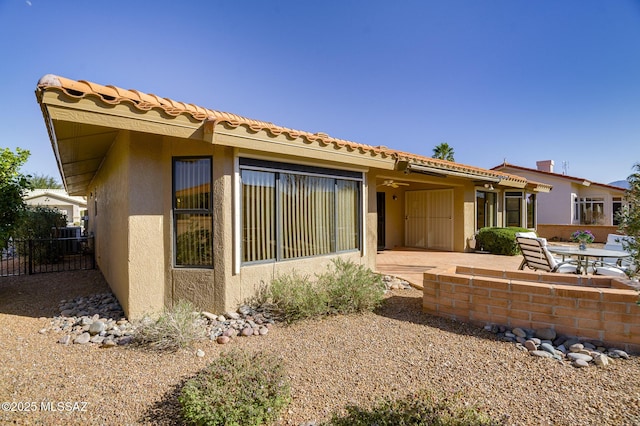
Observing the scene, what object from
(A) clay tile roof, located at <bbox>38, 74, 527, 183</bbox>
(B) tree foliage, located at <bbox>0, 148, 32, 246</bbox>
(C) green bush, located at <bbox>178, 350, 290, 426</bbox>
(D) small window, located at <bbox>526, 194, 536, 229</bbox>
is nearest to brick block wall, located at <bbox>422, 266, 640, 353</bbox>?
(C) green bush, located at <bbox>178, 350, 290, 426</bbox>

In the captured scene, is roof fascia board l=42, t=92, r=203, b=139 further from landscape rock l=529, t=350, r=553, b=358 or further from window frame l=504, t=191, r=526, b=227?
window frame l=504, t=191, r=526, b=227

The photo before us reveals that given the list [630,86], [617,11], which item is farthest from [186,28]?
[630,86]

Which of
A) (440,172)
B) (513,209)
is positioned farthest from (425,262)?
(513,209)

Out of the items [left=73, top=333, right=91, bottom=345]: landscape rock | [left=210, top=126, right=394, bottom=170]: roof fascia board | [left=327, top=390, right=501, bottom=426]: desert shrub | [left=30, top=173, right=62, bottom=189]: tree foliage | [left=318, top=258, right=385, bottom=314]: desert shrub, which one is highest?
[left=30, top=173, right=62, bottom=189]: tree foliage

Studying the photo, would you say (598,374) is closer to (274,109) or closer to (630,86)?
(630,86)

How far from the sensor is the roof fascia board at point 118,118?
4.11m

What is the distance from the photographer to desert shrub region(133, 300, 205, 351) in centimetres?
449

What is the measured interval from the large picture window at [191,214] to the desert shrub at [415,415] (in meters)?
4.06

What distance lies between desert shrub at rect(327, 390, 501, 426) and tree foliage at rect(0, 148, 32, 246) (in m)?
8.73

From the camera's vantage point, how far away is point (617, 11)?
6027 mm

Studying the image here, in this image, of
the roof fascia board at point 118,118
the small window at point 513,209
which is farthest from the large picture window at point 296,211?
the small window at point 513,209

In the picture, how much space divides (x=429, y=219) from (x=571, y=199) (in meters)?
16.2

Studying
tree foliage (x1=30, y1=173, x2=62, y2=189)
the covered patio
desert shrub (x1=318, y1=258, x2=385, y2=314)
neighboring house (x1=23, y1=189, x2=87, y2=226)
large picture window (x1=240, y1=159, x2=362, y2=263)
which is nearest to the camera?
desert shrub (x1=318, y1=258, x2=385, y2=314)

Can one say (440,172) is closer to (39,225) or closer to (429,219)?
(429,219)
